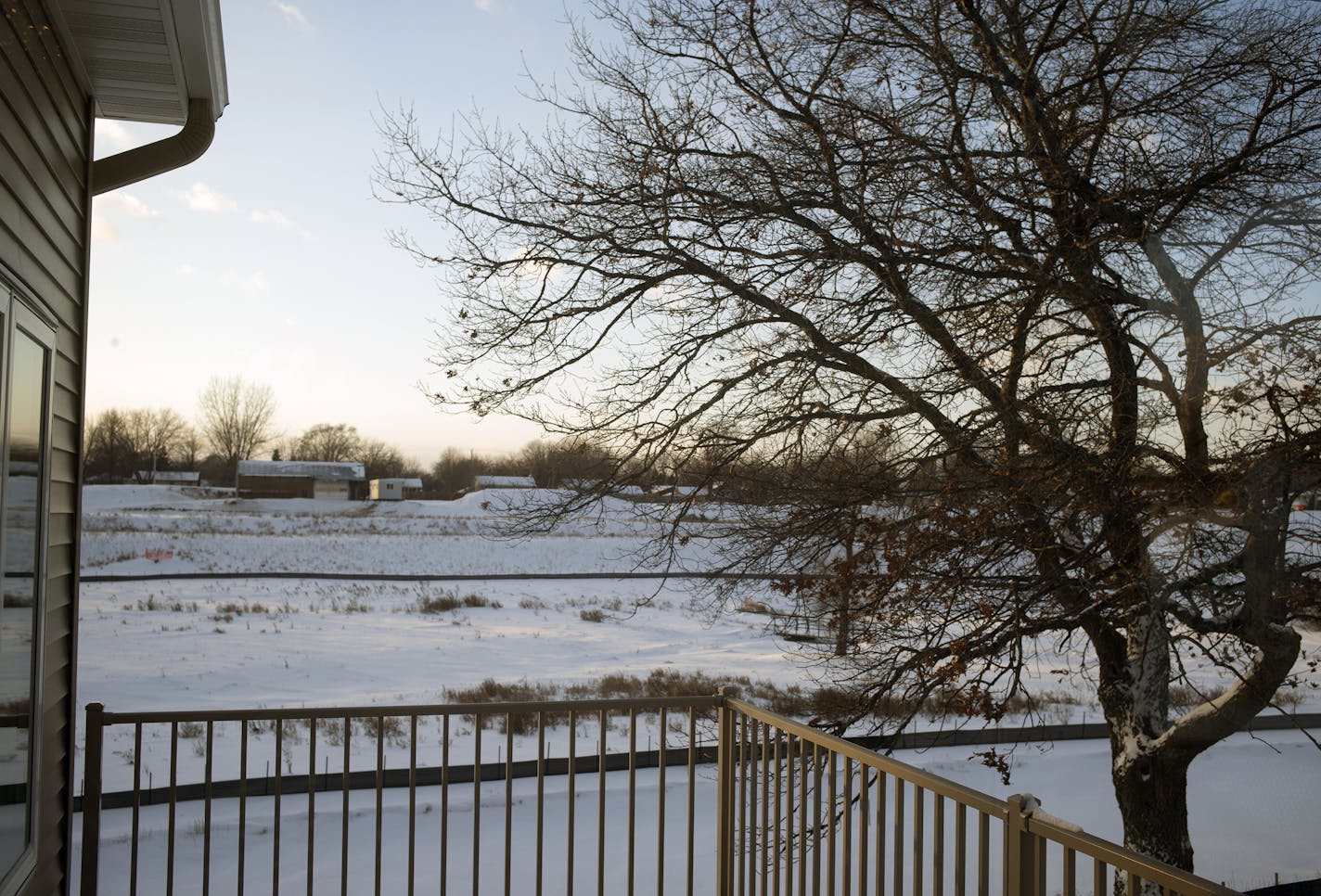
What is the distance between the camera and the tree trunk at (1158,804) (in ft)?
14.6

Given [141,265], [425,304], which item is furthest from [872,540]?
[141,265]

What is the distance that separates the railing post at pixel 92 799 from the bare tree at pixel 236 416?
21273mm

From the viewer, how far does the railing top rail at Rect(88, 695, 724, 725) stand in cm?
248

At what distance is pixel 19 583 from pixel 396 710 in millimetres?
1035

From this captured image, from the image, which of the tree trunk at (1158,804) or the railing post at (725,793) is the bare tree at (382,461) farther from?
the railing post at (725,793)

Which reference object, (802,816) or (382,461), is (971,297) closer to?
(802,816)

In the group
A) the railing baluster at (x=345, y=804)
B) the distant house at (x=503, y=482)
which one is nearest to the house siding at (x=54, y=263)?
the railing baluster at (x=345, y=804)

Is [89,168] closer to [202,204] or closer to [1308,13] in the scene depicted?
[1308,13]

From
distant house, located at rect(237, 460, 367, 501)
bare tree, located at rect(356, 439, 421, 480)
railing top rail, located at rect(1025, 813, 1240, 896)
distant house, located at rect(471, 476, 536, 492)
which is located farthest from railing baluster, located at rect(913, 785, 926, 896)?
distant house, located at rect(237, 460, 367, 501)

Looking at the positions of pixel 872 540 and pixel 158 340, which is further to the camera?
pixel 158 340

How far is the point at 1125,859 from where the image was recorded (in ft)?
4.32

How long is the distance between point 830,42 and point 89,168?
3.95 meters

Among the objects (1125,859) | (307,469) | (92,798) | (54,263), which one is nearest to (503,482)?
(92,798)

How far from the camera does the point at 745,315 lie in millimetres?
5465
